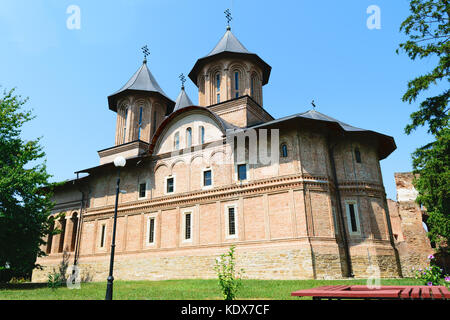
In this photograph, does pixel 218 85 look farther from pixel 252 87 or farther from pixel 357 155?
pixel 357 155

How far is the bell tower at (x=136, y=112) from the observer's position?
25297 millimetres

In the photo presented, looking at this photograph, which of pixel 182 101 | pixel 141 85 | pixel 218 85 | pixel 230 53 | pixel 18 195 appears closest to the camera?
pixel 18 195

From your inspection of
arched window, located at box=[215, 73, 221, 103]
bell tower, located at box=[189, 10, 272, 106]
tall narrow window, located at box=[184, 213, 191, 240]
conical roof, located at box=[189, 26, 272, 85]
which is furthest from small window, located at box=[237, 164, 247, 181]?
conical roof, located at box=[189, 26, 272, 85]

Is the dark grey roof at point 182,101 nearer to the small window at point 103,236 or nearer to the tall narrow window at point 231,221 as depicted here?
the small window at point 103,236

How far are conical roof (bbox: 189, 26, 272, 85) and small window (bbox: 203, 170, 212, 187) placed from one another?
939 cm

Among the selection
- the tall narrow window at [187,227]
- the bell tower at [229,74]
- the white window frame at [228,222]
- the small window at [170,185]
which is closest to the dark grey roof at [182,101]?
the bell tower at [229,74]

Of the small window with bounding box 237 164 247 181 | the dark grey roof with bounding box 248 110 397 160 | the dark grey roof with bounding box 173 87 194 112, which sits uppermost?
the dark grey roof with bounding box 173 87 194 112

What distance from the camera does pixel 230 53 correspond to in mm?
22828

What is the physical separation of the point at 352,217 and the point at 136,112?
1837cm

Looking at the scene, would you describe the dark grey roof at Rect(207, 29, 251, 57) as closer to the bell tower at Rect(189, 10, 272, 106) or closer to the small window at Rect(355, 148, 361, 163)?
the bell tower at Rect(189, 10, 272, 106)

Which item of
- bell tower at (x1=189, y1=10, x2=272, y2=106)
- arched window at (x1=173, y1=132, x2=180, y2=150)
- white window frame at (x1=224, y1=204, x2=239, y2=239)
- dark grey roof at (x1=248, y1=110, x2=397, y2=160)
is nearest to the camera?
white window frame at (x1=224, y1=204, x2=239, y2=239)

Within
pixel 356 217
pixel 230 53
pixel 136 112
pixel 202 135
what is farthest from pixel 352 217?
pixel 136 112

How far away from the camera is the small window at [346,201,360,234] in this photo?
54.0 ft
